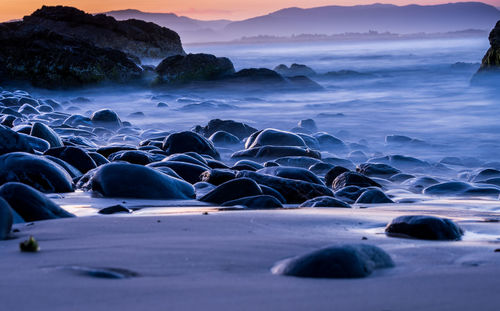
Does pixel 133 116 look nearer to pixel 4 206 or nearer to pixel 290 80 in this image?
pixel 290 80

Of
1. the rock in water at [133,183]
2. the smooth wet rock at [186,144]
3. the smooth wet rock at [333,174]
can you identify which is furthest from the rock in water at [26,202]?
the smooth wet rock at [186,144]

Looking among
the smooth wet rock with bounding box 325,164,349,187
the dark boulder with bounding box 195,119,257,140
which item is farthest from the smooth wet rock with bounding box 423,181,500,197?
the dark boulder with bounding box 195,119,257,140

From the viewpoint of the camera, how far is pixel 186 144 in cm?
687

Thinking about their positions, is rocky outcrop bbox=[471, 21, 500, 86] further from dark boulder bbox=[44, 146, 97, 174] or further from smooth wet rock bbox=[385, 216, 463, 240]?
smooth wet rock bbox=[385, 216, 463, 240]

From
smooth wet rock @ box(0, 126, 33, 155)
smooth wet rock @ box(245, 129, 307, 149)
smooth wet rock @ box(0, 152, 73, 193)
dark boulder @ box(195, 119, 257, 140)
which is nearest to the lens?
smooth wet rock @ box(0, 152, 73, 193)

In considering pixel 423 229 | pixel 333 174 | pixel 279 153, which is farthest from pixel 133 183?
Answer: pixel 279 153

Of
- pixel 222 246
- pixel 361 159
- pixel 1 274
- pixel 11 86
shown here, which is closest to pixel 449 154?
pixel 361 159

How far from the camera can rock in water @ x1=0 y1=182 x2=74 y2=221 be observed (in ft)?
8.75

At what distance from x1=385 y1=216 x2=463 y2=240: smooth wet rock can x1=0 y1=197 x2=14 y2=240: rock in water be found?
5.00 ft

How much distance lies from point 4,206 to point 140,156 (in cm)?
320

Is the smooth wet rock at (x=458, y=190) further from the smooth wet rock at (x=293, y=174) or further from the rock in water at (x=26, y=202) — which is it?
the rock in water at (x=26, y=202)

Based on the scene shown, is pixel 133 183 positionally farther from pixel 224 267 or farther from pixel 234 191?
pixel 224 267

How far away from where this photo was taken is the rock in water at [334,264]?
5.41 feet

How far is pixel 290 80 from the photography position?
70.7ft
